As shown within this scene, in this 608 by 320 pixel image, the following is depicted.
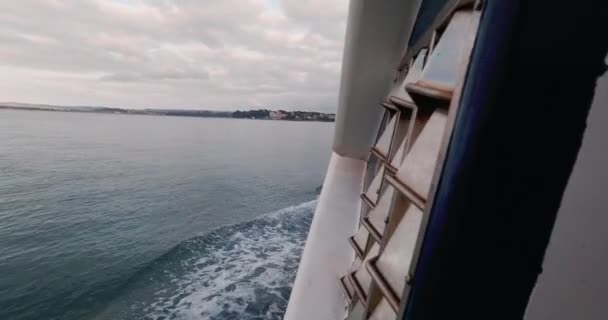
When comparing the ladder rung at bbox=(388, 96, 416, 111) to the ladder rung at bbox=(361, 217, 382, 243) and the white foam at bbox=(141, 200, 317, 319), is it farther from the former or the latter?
the white foam at bbox=(141, 200, 317, 319)

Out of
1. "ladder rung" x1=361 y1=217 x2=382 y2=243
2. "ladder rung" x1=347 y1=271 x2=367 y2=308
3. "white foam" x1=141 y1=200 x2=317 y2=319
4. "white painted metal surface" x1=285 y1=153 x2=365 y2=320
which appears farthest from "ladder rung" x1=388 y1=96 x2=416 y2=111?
"white foam" x1=141 y1=200 x2=317 y2=319

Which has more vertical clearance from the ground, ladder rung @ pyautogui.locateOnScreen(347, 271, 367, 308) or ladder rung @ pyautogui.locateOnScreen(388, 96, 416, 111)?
ladder rung @ pyautogui.locateOnScreen(388, 96, 416, 111)

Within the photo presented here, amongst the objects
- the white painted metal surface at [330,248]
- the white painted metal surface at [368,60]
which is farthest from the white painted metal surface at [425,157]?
the white painted metal surface at [368,60]

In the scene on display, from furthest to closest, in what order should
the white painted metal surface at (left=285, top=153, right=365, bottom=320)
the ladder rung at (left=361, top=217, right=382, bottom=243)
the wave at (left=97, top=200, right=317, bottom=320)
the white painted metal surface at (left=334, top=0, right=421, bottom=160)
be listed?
the wave at (left=97, top=200, right=317, bottom=320), the white painted metal surface at (left=334, top=0, right=421, bottom=160), the white painted metal surface at (left=285, top=153, right=365, bottom=320), the ladder rung at (left=361, top=217, right=382, bottom=243)

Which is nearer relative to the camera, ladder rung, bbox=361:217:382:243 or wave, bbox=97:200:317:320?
ladder rung, bbox=361:217:382:243

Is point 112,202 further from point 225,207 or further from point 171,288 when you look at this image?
point 171,288

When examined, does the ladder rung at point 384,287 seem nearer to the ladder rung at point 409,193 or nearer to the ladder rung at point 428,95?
the ladder rung at point 409,193
